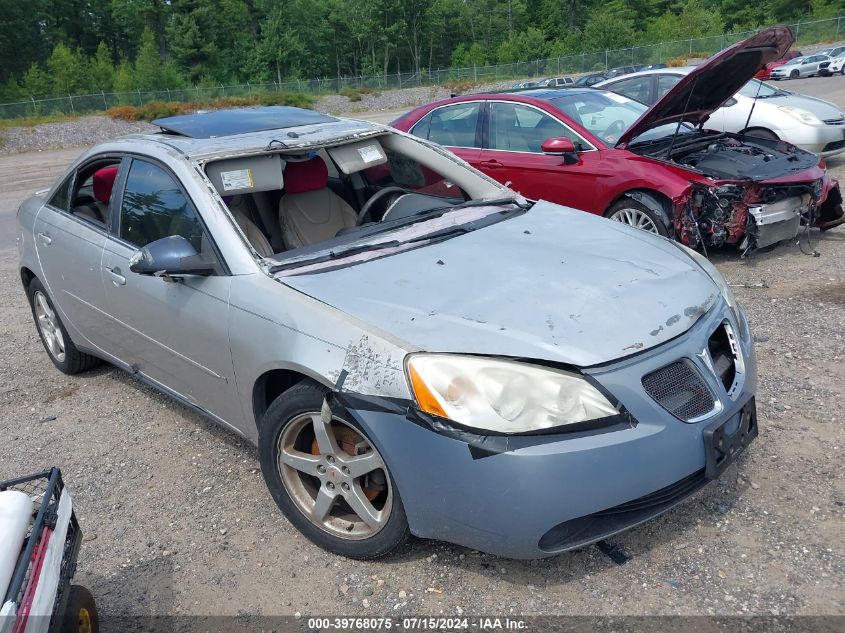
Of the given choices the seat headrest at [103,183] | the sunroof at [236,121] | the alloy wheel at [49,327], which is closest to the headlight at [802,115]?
the sunroof at [236,121]

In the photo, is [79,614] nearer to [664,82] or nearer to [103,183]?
[103,183]

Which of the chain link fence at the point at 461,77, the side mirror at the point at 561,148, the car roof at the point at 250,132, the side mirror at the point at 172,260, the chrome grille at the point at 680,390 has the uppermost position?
the car roof at the point at 250,132

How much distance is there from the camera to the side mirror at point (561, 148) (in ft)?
20.7

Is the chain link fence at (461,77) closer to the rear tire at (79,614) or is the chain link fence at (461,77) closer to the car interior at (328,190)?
the car interior at (328,190)

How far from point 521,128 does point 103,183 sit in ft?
13.1

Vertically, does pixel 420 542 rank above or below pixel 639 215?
below

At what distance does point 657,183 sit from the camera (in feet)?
19.7

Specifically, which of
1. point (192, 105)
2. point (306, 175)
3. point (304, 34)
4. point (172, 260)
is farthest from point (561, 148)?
point (304, 34)

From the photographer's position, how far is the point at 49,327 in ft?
16.8

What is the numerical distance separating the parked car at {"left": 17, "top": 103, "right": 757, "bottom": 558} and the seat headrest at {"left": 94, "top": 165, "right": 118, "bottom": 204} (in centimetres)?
7

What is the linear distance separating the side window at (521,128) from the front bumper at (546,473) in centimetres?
453

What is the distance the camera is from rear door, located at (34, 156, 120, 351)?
163 inches

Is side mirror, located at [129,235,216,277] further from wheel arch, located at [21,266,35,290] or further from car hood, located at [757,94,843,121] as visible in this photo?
car hood, located at [757,94,843,121]

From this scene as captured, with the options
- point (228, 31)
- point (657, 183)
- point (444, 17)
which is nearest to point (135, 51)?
point (228, 31)
